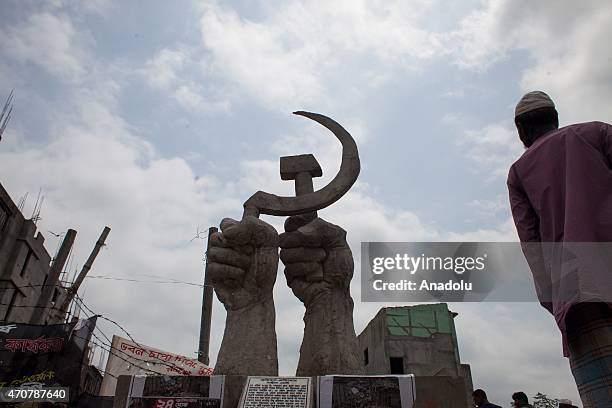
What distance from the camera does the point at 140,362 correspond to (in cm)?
1080

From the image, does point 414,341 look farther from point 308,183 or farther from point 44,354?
point 308,183

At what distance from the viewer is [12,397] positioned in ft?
28.9

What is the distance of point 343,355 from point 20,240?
1768 cm

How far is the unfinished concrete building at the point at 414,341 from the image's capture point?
11.5 m

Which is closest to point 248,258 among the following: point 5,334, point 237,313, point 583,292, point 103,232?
point 237,313

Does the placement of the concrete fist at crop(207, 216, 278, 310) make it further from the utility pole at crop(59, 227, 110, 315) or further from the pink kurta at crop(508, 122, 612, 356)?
the utility pole at crop(59, 227, 110, 315)

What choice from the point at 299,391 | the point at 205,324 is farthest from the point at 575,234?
the point at 205,324

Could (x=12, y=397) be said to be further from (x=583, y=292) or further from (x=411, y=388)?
(x=583, y=292)

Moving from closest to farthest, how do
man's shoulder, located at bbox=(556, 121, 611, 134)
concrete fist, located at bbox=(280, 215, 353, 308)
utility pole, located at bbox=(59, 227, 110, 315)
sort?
man's shoulder, located at bbox=(556, 121, 611, 134)
concrete fist, located at bbox=(280, 215, 353, 308)
utility pole, located at bbox=(59, 227, 110, 315)

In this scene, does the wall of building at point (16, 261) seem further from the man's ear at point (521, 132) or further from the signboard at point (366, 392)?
the man's ear at point (521, 132)

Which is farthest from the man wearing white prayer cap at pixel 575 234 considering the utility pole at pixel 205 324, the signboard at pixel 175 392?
the utility pole at pixel 205 324

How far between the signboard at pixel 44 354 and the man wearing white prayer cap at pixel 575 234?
9.69 m

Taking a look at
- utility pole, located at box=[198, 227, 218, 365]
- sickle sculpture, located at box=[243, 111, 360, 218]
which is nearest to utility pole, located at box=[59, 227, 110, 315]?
utility pole, located at box=[198, 227, 218, 365]

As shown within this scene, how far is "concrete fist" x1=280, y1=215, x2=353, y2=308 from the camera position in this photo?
372cm
